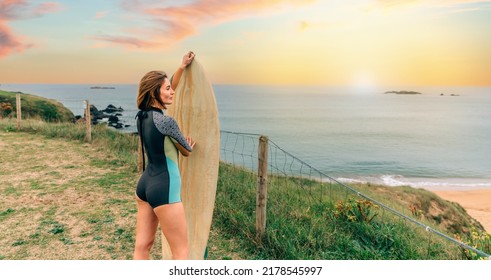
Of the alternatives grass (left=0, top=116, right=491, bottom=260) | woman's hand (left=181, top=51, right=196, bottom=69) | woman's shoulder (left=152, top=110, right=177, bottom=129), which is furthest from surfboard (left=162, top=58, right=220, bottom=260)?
grass (left=0, top=116, right=491, bottom=260)

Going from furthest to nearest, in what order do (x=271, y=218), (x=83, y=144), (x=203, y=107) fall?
1. (x=83, y=144)
2. (x=271, y=218)
3. (x=203, y=107)

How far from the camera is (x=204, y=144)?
3.00m

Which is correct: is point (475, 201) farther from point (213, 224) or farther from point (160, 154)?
point (160, 154)

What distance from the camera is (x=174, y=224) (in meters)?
2.46

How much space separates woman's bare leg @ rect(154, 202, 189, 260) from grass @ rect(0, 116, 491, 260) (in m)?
1.62

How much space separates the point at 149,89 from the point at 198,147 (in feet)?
2.62

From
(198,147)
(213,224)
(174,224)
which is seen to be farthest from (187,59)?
(213,224)

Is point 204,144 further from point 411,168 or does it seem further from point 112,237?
point 411,168

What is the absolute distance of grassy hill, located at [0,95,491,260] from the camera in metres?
4.09

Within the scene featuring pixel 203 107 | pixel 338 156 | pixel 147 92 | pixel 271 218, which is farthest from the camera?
pixel 338 156

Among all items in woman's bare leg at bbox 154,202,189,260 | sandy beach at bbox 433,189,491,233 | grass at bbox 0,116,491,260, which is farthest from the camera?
sandy beach at bbox 433,189,491,233

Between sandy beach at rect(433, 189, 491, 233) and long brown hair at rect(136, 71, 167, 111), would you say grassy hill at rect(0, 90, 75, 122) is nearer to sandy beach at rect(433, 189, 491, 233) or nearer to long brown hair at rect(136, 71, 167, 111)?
long brown hair at rect(136, 71, 167, 111)
